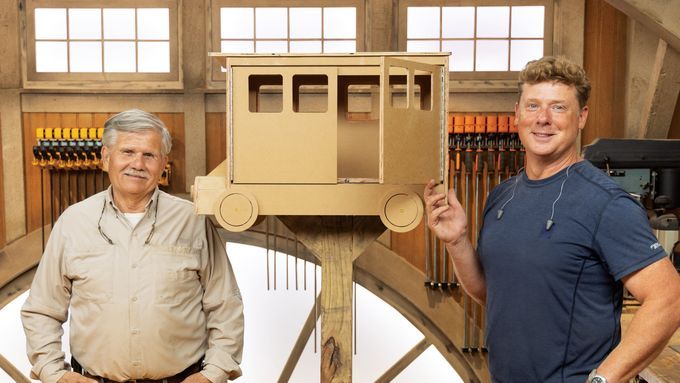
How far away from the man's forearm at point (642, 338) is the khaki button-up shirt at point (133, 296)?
1.34m

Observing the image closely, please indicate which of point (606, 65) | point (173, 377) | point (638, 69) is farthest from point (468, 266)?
point (606, 65)

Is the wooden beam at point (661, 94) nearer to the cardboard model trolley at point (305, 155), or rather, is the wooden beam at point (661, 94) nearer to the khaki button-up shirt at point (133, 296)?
the cardboard model trolley at point (305, 155)

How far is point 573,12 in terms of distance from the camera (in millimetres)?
5559

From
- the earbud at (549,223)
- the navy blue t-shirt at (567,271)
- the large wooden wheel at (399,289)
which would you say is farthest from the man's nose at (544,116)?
the large wooden wheel at (399,289)

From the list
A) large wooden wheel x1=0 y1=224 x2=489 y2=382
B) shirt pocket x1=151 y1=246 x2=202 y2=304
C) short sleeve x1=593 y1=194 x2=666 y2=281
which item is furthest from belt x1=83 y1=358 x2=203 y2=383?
large wooden wheel x1=0 y1=224 x2=489 y2=382

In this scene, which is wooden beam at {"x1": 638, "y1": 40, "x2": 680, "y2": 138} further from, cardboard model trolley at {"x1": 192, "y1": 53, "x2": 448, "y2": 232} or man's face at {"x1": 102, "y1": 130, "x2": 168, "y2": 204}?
man's face at {"x1": 102, "y1": 130, "x2": 168, "y2": 204}

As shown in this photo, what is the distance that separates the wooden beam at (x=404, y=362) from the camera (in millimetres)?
5859

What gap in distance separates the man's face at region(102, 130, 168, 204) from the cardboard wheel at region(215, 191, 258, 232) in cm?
46

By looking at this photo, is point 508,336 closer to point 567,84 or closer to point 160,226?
point 567,84

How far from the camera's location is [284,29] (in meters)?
5.76

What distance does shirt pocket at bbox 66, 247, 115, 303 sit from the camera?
7.72 feet

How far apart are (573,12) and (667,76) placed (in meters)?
1.18

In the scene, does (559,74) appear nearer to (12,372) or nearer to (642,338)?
(642,338)

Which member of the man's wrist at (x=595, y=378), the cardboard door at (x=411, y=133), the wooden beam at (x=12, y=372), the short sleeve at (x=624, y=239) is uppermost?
the cardboard door at (x=411, y=133)
